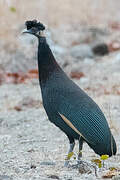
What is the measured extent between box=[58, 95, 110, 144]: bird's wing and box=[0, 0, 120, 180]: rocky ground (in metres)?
0.27

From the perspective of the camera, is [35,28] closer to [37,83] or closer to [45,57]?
[45,57]

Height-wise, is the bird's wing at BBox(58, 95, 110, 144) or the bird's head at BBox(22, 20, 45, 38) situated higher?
the bird's head at BBox(22, 20, 45, 38)

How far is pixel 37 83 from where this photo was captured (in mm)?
9617

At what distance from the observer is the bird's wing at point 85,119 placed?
15.6 ft

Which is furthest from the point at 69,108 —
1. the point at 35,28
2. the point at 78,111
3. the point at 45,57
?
the point at 35,28

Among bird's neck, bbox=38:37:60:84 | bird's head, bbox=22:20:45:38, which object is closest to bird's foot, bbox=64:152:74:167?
bird's neck, bbox=38:37:60:84

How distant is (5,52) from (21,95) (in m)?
2.77

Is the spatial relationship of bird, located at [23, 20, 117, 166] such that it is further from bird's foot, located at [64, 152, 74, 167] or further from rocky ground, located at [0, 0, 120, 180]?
rocky ground, located at [0, 0, 120, 180]

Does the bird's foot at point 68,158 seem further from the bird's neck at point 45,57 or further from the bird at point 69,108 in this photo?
the bird's neck at point 45,57

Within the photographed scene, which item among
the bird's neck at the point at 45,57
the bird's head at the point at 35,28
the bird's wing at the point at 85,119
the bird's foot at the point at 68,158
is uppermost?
the bird's head at the point at 35,28

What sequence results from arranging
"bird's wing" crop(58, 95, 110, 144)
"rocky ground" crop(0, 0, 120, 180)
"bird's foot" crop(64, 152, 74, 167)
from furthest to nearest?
"rocky ground" crop(0, 0, 120, 180) → "bird's wing" crop(58, 95, 110, 144) → "bird's foot" crop(64, 152, 74, 167)

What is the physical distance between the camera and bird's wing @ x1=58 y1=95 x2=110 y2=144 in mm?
4754

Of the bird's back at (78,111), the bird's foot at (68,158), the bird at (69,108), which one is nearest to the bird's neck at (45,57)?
the bird at (69,108)

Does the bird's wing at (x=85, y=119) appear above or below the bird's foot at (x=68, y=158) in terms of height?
above
